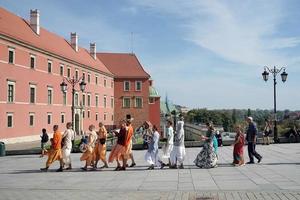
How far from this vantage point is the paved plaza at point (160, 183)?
10844 mm

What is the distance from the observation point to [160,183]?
12938mm

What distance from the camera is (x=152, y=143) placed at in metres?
17.2

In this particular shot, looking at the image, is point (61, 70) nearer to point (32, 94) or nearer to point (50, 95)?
point (50, 95)

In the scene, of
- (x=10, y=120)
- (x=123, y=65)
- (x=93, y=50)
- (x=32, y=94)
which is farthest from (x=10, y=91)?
(x=123, y=65)

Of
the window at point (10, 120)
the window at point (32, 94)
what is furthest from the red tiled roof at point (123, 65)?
the window at point (10, 120)

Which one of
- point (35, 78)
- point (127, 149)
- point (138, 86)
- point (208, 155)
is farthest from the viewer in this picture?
point (138, 86)

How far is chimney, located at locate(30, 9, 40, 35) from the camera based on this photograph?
182 ft

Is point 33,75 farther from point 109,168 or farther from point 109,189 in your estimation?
point 109,189

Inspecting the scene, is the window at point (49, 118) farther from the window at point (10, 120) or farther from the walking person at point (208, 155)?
the walking person at point (208, 155)

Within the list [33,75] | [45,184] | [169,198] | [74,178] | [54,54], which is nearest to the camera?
[169,198]

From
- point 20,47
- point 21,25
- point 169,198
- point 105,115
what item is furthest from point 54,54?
point 169,198

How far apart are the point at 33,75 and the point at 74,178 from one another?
36.9 meters

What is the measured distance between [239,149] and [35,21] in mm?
43757

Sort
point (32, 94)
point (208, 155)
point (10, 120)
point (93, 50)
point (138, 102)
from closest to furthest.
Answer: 1. point (208, 155)
2. point (10, 120)
3. point (32, 94)
4. point (93, 50)
5. point (138, 102)
